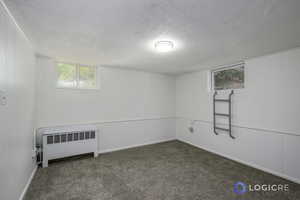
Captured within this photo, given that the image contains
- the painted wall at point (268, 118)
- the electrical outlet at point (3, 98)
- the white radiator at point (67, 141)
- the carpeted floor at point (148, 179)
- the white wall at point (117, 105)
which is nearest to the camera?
the electrical outlet at point (3, 98)

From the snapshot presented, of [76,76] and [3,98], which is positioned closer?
[3,98]

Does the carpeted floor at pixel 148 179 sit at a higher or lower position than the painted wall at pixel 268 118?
lower

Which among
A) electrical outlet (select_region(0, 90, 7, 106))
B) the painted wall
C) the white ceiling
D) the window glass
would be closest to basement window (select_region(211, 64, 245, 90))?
the window glass

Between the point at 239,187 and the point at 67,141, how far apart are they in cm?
335

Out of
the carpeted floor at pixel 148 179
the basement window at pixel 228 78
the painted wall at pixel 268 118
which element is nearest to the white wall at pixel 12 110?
the carpeted floor at pixel 148 179

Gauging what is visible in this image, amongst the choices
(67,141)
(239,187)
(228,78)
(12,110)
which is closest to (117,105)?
(67,141)

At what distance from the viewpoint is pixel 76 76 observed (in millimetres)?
3381

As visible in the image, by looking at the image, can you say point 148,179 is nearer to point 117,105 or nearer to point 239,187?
point 239,187

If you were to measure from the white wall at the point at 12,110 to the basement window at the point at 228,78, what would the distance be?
3.96 meters

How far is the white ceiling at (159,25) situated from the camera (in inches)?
49.8

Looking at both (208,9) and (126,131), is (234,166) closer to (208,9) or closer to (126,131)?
(126,131)

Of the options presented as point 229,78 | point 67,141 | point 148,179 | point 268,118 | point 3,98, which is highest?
point 229,78

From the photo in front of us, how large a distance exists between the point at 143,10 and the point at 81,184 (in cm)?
265

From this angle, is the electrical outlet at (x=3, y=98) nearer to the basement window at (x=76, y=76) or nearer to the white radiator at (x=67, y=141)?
the white radiator at (x=67, y=141)
